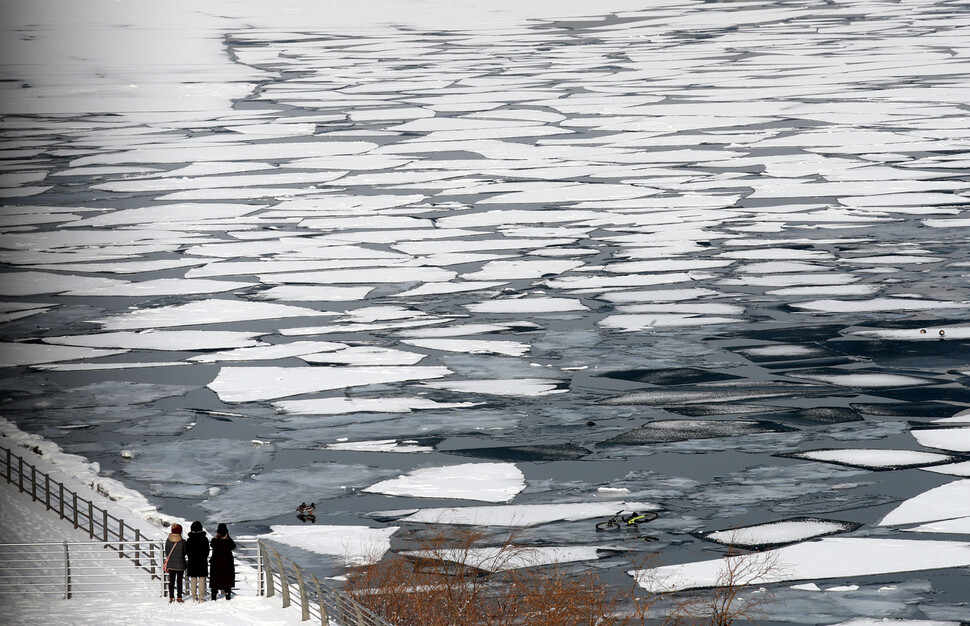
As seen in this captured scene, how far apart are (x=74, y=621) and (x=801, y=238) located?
376 inches

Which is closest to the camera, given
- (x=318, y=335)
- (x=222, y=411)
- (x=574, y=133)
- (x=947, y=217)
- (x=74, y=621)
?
(x=74, y=621)

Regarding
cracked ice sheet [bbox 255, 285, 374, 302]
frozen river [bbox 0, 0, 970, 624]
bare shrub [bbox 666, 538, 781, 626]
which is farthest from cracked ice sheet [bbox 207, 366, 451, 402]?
bare shrub [bbox 666, 538, 781, 626]

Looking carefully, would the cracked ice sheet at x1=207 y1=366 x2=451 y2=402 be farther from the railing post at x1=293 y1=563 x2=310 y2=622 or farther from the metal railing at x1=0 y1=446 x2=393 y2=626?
the railing post at x1=293 y1=563 x2=310 y2=622

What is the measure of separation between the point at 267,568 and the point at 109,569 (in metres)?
0.96

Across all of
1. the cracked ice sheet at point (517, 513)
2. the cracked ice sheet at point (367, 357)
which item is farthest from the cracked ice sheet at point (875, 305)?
the cracked ice sheet at point (517, 513)

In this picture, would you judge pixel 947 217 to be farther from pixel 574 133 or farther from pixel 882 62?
pixel 882 62

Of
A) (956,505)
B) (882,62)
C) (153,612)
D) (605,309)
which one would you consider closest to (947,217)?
(605,309)

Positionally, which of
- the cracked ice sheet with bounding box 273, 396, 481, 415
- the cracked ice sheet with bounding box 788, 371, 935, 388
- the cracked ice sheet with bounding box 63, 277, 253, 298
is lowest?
the cracked ice sheet with bounding box 63, 277, 253, 298

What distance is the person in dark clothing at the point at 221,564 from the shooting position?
19.2ft

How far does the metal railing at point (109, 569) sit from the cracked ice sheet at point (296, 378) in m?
1.91

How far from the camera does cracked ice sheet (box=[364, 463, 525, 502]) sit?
712cm

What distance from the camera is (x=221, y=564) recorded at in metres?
5.86

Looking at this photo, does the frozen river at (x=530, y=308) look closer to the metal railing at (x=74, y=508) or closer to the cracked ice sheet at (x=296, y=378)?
the cracked ice sheet at (x=296, y=378)

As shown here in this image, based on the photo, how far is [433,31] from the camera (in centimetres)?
3441
